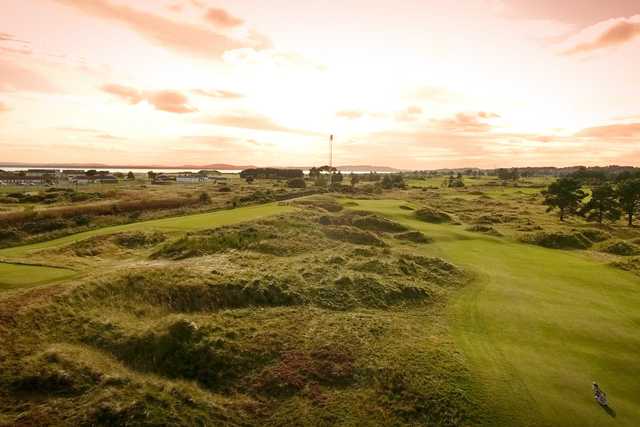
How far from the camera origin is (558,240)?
42.2 metres

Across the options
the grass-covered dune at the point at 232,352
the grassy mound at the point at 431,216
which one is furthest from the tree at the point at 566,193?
the grass-covered dune at the point at 232,352

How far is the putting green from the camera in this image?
11.9 metres

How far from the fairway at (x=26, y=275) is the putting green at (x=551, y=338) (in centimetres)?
2053

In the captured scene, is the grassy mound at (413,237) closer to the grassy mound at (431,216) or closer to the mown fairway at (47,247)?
the grassy mound at (431,216)

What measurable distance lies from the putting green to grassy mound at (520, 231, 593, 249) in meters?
9.82

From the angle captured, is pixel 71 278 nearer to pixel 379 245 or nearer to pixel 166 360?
pixel 166 360

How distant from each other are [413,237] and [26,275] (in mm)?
34447

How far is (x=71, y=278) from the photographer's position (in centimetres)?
1814

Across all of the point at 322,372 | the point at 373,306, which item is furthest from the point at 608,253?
the point at 322,372

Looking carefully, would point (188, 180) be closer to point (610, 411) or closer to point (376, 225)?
point (376, 225)

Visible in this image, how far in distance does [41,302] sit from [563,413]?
790 inches

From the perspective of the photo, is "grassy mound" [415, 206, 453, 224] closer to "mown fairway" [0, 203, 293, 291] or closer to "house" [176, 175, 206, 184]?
"mown fairway" [0, 203, 293, 291]

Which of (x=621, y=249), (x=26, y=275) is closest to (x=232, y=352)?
(x=26, y=275)

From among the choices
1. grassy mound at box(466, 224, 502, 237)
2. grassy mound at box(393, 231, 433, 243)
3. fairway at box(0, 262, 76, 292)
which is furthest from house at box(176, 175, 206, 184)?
fairway at box(0, 262, 76, 292)
